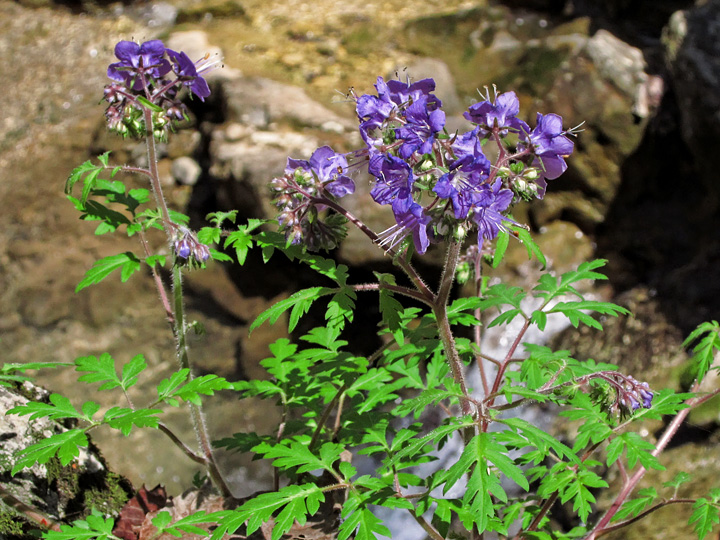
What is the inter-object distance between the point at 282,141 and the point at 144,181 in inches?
92.4

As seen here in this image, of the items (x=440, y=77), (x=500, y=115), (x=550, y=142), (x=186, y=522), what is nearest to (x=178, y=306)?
(x=186, y=522)

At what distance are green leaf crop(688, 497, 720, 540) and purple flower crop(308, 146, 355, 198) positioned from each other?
1.94 meters

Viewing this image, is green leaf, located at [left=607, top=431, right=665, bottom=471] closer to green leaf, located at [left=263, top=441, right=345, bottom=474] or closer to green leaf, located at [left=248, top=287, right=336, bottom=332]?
green leaf, located at [left=263, top=441, right=345, bottom=474]

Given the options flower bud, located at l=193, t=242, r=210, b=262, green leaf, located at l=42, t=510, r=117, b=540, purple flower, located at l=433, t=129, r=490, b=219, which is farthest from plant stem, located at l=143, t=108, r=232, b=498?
purple flower, located at l=433, t=129, r=490, b=219

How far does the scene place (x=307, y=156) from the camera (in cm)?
735

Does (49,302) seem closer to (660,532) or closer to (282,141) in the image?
(282,141)

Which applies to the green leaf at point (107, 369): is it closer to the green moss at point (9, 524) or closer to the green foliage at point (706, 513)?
the green moss at point (9, 524)

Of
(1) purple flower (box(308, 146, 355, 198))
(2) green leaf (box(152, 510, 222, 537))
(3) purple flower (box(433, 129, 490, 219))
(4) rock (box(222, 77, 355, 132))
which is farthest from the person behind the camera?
(4) rock (box(222, 77, 355, 132))

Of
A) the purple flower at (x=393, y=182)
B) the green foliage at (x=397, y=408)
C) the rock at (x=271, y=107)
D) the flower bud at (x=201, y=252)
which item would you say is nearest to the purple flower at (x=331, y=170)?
the green foliage at (x=397, y=408)

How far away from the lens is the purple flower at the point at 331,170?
103 inches

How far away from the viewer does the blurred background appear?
736cm

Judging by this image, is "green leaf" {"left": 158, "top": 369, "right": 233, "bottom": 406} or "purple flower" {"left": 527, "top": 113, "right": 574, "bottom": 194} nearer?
"purple flower" {"left": 527, "top": 113, "right": 574, "bottom": 194}

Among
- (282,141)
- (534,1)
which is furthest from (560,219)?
(534,1)

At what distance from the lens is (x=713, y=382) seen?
4.64 metres
